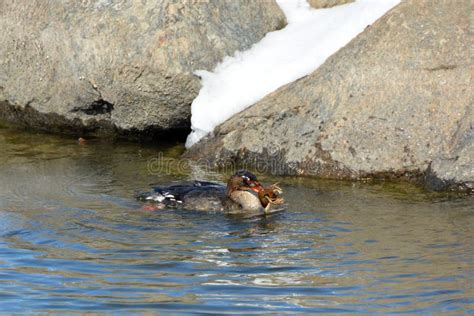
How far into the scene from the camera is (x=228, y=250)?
30.7ft

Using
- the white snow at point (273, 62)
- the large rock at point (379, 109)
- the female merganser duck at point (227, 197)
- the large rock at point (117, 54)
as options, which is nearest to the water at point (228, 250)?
the female merganser duck at point (227, 197)

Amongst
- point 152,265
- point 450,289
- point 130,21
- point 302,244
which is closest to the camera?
point 450,289

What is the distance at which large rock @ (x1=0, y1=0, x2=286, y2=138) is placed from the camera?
44.4ft

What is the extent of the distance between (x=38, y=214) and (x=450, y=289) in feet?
14.6

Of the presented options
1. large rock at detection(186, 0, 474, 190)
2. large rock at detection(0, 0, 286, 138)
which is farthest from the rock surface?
large rock at detection(186, 0, 474, 190)

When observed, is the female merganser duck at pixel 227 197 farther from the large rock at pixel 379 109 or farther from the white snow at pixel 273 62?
the white snow at pixel 273 62

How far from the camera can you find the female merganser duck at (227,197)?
11.0 meters

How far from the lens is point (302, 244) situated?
9492 millimetres

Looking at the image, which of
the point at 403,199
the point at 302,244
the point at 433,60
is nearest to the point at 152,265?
the point at 302,244

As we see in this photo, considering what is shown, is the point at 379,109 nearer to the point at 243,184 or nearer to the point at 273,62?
the point at 273,62

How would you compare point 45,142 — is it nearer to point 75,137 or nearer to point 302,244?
point 75,137

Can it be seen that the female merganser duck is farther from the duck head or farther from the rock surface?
the rock surface

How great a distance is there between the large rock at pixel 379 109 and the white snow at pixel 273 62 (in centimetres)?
45

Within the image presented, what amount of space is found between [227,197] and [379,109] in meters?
2.29
